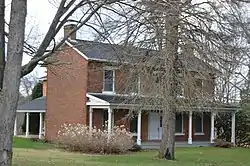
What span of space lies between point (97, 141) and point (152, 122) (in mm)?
9604

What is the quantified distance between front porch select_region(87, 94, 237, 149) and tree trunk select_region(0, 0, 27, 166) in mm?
19771

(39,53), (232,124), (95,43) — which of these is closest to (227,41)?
(95,43)

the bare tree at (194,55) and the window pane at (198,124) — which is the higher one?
the bare tree at (194,55)

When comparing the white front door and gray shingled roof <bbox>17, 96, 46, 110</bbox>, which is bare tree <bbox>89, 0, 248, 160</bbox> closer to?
the white front door

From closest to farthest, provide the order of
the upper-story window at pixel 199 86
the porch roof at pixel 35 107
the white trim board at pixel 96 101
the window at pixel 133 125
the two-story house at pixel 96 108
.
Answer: the upper-story window at pixel 199 86, the white trim board at pixel 96 101, the two-story house at pixel 96 108, the window at pixel 133 125, the porch roof at pixel 35 107

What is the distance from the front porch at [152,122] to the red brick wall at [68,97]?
3.89ft

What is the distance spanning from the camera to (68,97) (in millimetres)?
37500

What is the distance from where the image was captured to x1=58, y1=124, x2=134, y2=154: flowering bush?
29625 millimetres

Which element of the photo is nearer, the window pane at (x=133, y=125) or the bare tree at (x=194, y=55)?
the bare tree at (x=194, y=55)

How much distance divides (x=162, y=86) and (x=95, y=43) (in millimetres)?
6278

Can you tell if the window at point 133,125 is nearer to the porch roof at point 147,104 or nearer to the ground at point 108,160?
the porch roof at point 147,104

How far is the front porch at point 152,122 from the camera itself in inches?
1332

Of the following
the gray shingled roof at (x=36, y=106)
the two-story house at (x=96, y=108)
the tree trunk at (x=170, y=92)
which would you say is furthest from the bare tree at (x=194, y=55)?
the gray shingled roof at (x=36, y=106)

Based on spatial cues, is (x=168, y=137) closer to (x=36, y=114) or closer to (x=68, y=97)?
(x=68, y=97)
